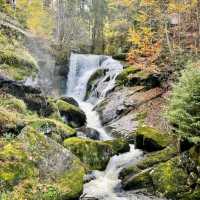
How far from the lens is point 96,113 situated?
933 inches

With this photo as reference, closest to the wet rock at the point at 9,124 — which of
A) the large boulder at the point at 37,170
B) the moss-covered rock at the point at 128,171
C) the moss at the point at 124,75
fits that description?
the large boulder at the point at 37,170

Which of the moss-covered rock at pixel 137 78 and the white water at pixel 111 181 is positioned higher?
the moss-covered rock at pixel 137 78

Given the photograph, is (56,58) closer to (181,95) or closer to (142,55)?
(142,55)

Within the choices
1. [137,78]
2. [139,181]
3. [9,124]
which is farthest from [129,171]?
[137,78]

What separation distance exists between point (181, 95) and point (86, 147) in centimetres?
402

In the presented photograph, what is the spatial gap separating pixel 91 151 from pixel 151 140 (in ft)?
7.68

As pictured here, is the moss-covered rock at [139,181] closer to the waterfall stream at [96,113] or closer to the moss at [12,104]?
the waterfall stream at [96,113]

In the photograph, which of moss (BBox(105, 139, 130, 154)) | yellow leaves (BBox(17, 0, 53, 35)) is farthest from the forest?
yellow leaves (BBox(17, 0, 53, 35))

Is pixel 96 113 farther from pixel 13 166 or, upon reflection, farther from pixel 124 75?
pixel 13 166

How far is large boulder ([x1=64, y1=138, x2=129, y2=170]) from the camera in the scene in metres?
14.2

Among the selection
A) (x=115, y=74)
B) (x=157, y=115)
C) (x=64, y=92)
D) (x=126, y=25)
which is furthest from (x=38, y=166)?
(x=126, y=25)

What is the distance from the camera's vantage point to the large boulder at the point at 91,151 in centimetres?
1422

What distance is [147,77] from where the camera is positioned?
24.5 m

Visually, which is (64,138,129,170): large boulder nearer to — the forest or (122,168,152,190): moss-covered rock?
the forest
